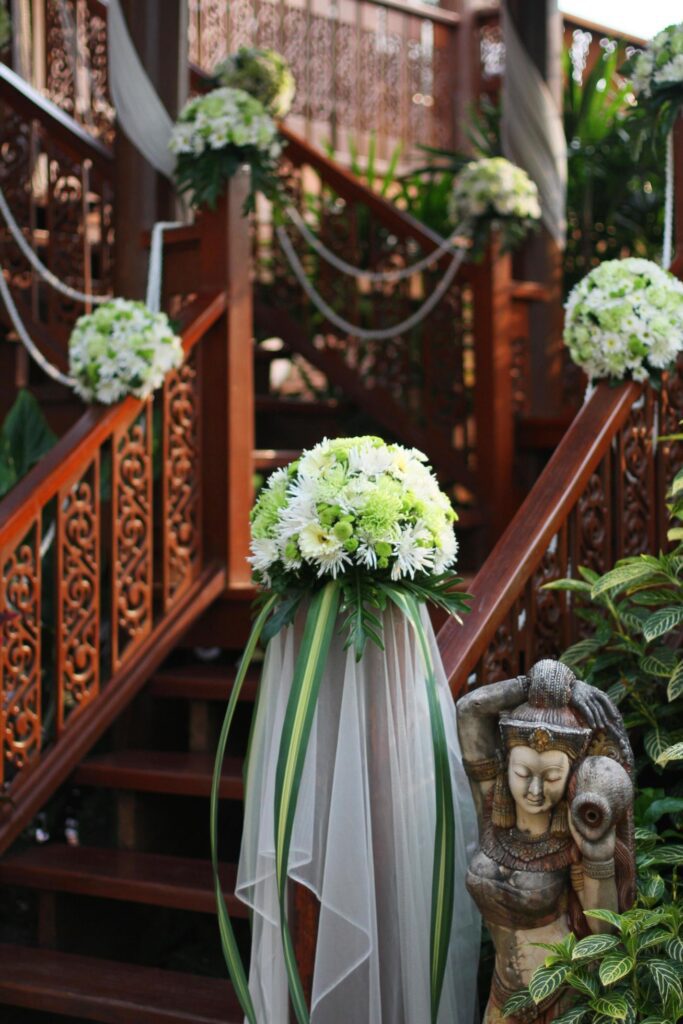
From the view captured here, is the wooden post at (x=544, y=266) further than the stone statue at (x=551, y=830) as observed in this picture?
Yes

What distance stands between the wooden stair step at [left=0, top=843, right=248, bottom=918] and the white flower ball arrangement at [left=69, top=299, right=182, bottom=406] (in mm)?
1459

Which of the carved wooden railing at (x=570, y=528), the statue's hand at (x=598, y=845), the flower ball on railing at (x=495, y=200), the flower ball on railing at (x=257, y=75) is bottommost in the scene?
the statue's hand at (x=598, y=845)

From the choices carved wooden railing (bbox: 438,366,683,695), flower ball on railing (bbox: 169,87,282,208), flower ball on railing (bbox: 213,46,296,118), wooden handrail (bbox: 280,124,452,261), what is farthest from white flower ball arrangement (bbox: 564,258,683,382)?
flower ball on railing (bbox: 213,46,296,118)

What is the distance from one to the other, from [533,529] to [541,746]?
106 centimetres

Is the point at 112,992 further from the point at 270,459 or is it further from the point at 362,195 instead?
the point at 362,195

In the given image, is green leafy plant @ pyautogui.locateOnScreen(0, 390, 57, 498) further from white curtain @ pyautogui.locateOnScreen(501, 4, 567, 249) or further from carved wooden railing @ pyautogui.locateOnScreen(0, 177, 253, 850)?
white curtain @ pyautogui.locateOnScreen(501, 4, 567, 249)

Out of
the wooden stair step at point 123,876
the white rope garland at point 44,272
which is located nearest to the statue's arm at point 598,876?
the wooden stair step at point 123,876

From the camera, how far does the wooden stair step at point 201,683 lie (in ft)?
16.3

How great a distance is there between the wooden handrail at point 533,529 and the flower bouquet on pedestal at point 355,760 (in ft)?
1.12

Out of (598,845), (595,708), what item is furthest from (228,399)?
(598,845)

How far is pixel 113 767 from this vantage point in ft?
15.5

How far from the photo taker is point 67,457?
4574 mm

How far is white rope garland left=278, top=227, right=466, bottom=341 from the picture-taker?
21.9 feet

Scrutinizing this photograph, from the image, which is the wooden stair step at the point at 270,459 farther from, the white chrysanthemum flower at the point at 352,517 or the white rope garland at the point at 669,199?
the white chrysanthemum flower at the point at 352,517
